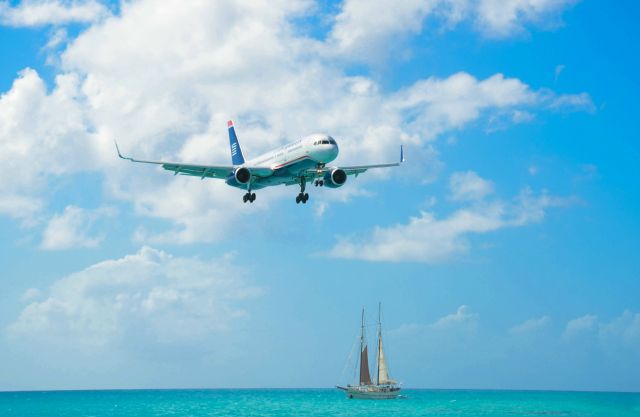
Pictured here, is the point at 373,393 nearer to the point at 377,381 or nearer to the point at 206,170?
the point at 377,381

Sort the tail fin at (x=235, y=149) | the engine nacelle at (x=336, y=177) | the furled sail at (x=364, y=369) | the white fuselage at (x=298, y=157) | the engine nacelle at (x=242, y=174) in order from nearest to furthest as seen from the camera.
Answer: the white fuselage at (x=298, y=157)
the engine nacelle at (x=336, y=177)
the engine nacelle at (x=242, y=174)
the tail fin at (x=235, y=149)
the furled sail at (x=364, y=369)

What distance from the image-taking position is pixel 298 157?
66750mm

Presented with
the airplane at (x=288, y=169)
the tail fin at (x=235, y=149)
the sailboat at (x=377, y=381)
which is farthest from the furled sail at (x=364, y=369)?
the airplane at (x=288, y=169)

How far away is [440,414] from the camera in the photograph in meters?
159

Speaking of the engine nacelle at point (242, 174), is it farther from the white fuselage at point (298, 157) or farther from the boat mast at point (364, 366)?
the boat mast at point (364, 366)

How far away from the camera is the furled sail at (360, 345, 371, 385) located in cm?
16076

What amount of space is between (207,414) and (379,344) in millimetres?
37966

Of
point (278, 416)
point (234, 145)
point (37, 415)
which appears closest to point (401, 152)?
point (234, 145)

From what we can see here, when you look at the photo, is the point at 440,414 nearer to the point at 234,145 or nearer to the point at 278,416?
the point at 278,416

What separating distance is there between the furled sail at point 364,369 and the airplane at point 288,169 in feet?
300

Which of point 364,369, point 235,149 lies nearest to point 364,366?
point 364,369

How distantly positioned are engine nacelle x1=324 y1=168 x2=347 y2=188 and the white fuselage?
2224 millimetres

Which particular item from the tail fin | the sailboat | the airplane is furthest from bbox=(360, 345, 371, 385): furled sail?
the airplane

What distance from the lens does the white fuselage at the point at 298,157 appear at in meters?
65.3
